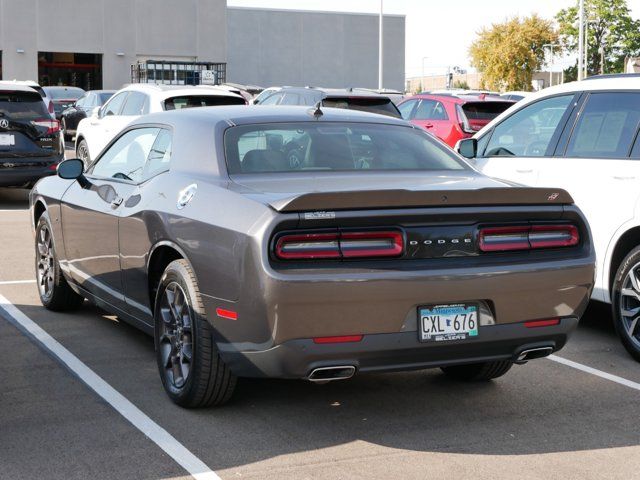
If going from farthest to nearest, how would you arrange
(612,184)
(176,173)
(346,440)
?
1. (612,184)
2. (176,173)
3. (346,440)

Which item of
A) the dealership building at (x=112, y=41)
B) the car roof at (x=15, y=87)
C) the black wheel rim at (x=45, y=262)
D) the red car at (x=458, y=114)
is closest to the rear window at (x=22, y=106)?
the car roof at (x=15, y=87)

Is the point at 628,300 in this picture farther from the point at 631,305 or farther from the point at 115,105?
the point at 115,105

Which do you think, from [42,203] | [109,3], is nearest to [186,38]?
[109,3]

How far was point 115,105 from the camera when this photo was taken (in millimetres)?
17406

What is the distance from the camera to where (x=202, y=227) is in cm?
527

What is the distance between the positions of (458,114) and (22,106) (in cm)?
686

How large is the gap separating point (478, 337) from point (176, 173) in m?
2.00

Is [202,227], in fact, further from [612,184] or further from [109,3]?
[109,3]

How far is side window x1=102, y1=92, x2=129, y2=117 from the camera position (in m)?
17.0

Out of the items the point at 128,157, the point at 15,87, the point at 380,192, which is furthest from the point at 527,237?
the point at 15,87

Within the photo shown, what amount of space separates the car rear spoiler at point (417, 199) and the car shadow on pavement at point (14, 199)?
1174cm

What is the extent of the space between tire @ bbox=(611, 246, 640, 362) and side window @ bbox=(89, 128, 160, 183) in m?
3.16

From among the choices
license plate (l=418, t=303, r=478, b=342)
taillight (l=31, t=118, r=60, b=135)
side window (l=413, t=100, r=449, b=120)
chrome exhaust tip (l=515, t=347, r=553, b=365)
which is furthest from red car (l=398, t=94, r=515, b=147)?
license plate (l=418, t=303, r=478, b=342)

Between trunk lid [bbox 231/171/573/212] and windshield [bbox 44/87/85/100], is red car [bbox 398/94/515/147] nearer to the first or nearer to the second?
trunk lid [bbox 231/171/573/212]
